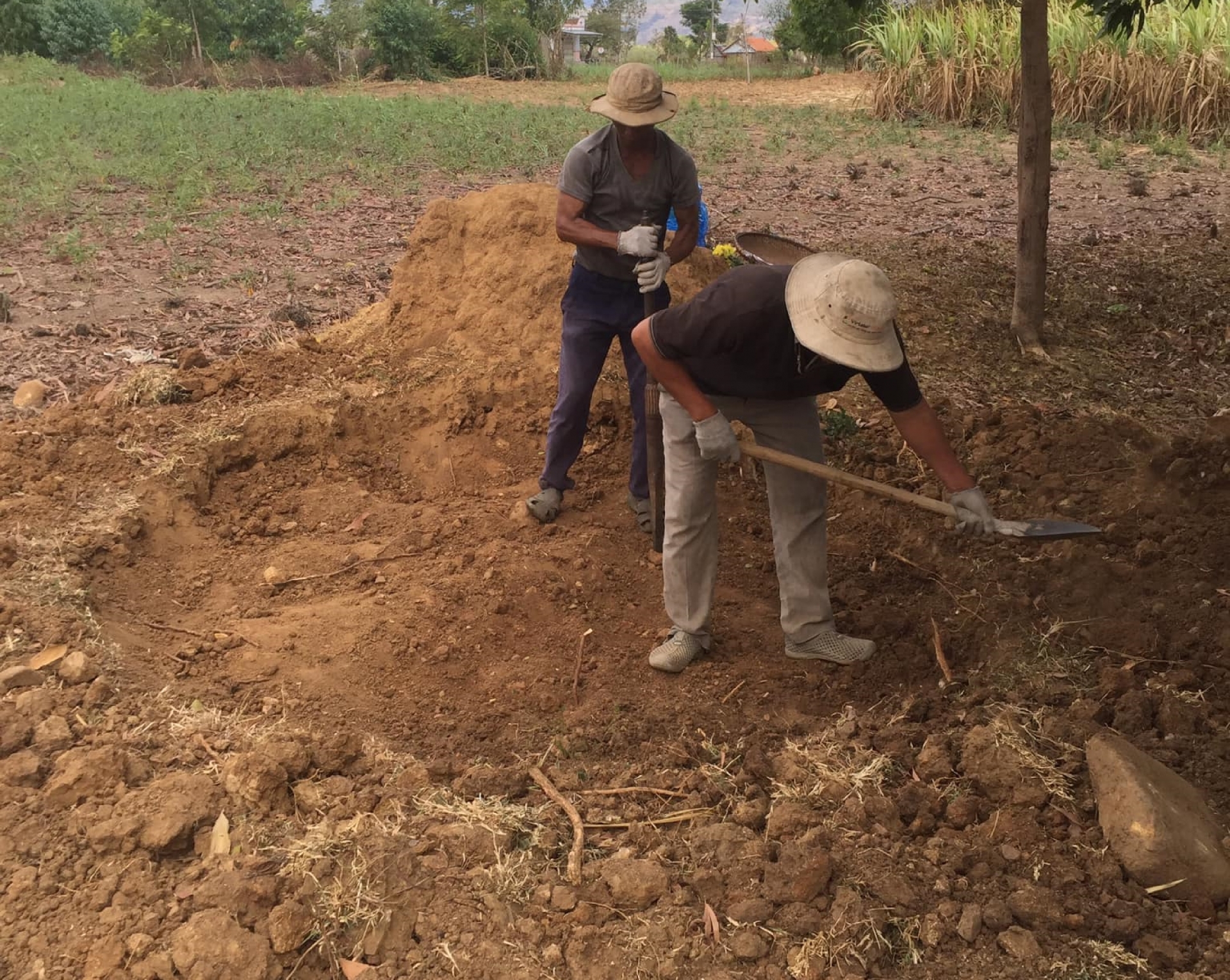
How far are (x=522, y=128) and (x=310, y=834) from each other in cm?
1221

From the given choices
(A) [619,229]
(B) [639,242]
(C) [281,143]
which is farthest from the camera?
(C) [281,143]

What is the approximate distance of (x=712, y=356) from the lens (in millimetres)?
2898

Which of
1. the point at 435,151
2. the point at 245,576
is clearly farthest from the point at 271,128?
the point at 245,576

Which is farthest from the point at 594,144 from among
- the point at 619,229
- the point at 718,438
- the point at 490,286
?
the point at 490,286

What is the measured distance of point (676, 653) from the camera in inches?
134

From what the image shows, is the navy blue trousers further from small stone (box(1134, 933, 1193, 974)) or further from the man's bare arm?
small stone (box(1134, 933, 1193, 974))

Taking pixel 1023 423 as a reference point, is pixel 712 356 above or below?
above

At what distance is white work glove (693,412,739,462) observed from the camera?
2949 mm

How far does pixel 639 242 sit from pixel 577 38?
128ft

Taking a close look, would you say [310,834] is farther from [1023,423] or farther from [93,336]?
[93,336]

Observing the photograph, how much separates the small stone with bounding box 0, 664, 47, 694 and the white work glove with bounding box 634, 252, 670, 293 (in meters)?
2.29

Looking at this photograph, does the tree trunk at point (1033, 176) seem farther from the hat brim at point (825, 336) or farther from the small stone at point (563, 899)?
the small stone at point (563, 899)

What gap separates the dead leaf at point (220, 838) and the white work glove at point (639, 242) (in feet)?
7.16

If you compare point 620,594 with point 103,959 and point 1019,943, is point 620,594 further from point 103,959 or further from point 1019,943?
point 103,959
